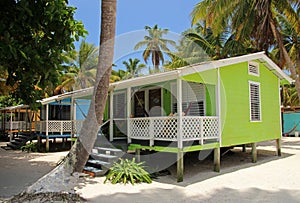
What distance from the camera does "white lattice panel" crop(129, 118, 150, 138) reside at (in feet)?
32.2

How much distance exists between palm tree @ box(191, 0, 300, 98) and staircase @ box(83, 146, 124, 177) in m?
10.9

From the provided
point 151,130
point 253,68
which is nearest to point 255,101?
point 253,68

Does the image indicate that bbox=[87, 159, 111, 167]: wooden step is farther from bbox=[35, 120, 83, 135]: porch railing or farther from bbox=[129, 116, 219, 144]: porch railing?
bbox=[35, 120, 83, 135]: porch railing

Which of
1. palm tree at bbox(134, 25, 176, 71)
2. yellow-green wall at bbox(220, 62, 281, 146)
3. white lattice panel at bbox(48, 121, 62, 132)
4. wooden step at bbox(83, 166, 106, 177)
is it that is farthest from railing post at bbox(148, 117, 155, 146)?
palm tree at bbox(134, 25, 176, 71)

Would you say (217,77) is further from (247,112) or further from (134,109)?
(134,109)

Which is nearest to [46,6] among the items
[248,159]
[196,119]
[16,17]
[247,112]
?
[16,17]

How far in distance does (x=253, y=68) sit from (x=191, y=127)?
5510 mm

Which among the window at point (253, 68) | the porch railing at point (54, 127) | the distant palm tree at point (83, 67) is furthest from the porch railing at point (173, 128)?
the distant palm tree at point (83, 67)

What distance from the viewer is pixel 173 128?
352 inches

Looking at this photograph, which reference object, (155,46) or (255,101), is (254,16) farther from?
(155,46)

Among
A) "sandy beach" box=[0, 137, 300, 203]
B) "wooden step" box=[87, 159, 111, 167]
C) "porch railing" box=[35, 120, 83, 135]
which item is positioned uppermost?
"porch railing" box=[35, 120, 83, 135]

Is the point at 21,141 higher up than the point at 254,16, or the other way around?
the point at 254,16

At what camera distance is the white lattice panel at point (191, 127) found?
8.79m

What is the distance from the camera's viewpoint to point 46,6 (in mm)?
6844
